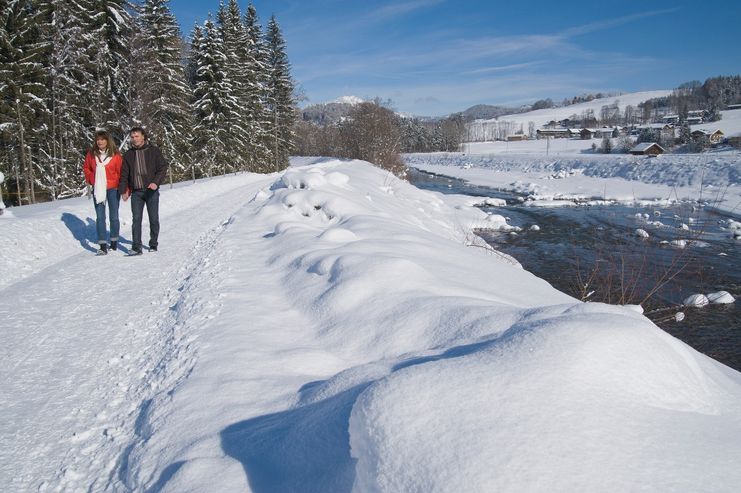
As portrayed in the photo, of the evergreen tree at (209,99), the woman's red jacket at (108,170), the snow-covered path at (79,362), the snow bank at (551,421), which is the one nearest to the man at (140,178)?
the woman's red jacket at (108,170)

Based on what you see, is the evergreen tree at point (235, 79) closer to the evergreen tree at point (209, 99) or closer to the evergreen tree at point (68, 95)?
the evergreen tree at point (209, 99)

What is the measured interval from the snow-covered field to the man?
4.67 ft

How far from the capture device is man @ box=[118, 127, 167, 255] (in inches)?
256

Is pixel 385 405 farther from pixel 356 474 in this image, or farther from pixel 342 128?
pixel 342 128

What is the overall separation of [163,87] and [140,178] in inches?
799

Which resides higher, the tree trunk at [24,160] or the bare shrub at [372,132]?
the bare shrub at [372,132]

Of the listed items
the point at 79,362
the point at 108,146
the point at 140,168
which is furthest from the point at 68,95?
the point at 79,362

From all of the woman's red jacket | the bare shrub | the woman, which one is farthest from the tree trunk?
the bare shrub

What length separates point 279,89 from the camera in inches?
1617

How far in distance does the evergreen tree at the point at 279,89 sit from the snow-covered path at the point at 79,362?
118ft

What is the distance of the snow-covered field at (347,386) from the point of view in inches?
54.3

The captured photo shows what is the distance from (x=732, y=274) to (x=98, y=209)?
13724mm

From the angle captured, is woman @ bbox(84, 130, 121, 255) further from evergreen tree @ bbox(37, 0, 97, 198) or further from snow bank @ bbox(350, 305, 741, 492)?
evergreen tree @ bbox(37, 0, 97, 198)

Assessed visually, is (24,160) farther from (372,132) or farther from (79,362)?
(372,132)
